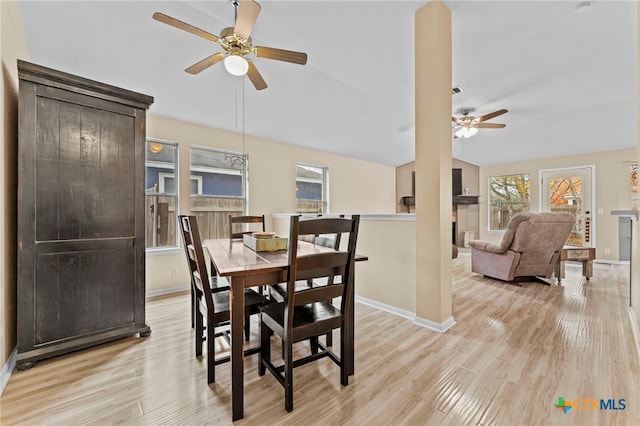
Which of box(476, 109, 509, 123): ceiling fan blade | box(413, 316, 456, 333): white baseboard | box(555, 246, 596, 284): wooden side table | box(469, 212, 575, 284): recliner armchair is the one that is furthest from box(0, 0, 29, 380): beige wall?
box(555, 246, 596, 284): wooden side table

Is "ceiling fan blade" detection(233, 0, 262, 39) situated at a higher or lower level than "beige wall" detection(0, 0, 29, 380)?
higher

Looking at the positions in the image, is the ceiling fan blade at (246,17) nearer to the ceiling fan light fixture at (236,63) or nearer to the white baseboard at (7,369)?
the ceiling fan light fixture at (236,63)

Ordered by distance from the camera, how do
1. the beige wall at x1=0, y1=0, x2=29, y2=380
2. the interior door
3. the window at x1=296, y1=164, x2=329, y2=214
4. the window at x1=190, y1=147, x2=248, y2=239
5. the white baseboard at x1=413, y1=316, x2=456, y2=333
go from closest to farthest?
1. the beige wall at x1=0, y1=0, x2=29, y2=380
2. the white baseboard at x1=413, y1=316, x2=456, y2=333
3. the window at x1=190, y1=147, x2=248, y2=239
4. the window at x1=296, y1=164, x2=329, y2=214
5. the interior door

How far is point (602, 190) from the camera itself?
5801 mm

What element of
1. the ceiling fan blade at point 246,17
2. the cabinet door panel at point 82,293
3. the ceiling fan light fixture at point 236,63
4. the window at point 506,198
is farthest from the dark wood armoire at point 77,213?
the window at point 506,198

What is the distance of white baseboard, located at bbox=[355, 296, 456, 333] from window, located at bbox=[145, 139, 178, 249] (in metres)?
2.83

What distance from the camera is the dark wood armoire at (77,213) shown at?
74.7 inches

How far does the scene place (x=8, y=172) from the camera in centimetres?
190

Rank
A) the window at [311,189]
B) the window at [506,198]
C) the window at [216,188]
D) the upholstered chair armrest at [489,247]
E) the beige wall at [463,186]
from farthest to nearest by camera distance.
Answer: the beige wall at [463,186]
the window at [506,198]
the window at [311,189]
the window at [216,188]
the upholstered chair armrest at [489,247]

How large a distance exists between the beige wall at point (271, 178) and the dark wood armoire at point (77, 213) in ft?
4.86

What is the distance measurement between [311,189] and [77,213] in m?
4.11

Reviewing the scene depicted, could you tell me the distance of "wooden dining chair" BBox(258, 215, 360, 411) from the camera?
1.47 m

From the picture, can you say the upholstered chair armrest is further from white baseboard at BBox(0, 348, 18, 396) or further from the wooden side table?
white baseboard at BBox(0, 348, 18, 396)

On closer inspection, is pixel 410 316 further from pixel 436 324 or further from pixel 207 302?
pixel 207 302
